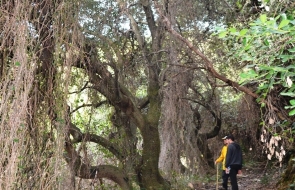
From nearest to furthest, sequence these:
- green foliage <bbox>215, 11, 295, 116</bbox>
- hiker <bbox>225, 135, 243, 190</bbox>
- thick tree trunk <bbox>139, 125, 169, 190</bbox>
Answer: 1. green foliage <bbox>215, 11, 295, 116</bbox>
2. hiker <bbox>225, 135, 243, 190</bbox>
3. thick tree trunk <bbox>139, 125, 169, 190</bbox>

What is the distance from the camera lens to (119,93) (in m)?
7.04

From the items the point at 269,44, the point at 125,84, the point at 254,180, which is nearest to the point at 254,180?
the point at 254,180

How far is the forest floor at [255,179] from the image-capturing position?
821cm

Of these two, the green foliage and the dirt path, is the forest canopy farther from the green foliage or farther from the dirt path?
the dirt path

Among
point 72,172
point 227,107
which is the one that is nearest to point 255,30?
point 72,172

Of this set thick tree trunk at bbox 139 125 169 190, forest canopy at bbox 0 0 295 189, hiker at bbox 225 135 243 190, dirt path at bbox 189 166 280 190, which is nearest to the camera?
forest canopy at bbox 0 0 295 189

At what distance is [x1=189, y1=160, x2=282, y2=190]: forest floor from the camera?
26.9 ft

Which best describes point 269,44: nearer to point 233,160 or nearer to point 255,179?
point 233,160

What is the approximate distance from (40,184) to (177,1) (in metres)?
4.22

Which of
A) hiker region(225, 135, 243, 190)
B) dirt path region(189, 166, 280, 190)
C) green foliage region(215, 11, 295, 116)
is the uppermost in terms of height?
green foliage region(215, 11, 295, 116)

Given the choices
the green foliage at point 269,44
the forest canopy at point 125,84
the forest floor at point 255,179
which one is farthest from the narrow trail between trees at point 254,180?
the green foliage at point 269,44

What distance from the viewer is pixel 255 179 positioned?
9.33 meters

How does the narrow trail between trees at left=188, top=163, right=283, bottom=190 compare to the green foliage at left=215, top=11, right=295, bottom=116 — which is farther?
the narrow trail between trees at left=188, top=163, right=283, bottom=190

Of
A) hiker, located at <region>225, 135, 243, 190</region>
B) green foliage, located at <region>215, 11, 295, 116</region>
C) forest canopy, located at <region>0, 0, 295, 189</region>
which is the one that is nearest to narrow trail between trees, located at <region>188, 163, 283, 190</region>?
forest canopy, located at <region>0, 0, 295, 189</region>
